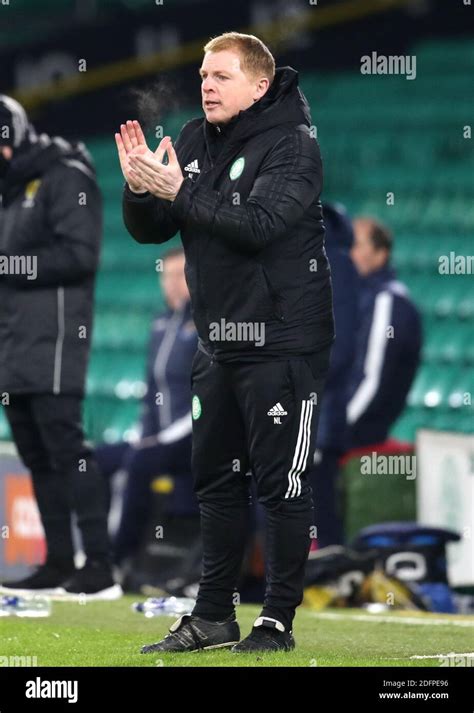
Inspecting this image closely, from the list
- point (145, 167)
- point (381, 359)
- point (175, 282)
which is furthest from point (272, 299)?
point (175, 282)

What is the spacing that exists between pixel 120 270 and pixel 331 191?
1855 millimetres

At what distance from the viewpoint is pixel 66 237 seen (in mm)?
5703

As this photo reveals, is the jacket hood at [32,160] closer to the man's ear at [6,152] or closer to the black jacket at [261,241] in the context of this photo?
the man's ear at [6,152]

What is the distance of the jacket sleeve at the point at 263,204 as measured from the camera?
3930 millimetres

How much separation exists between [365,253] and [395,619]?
2493 millimetres

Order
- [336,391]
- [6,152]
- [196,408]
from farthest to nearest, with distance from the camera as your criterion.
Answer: [336,391]
[6,152]
[196,408]

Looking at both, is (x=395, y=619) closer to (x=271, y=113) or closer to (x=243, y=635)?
(x=243, y=635)

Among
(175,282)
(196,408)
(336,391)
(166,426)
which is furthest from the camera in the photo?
(175,282)

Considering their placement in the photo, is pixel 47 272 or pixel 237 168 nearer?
pixel 237 168

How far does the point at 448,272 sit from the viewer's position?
949cm

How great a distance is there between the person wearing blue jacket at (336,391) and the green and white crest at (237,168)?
2.95 metres

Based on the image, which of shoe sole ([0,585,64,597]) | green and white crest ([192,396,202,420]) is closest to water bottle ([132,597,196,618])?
shoe sole ([0,585,64,597])
